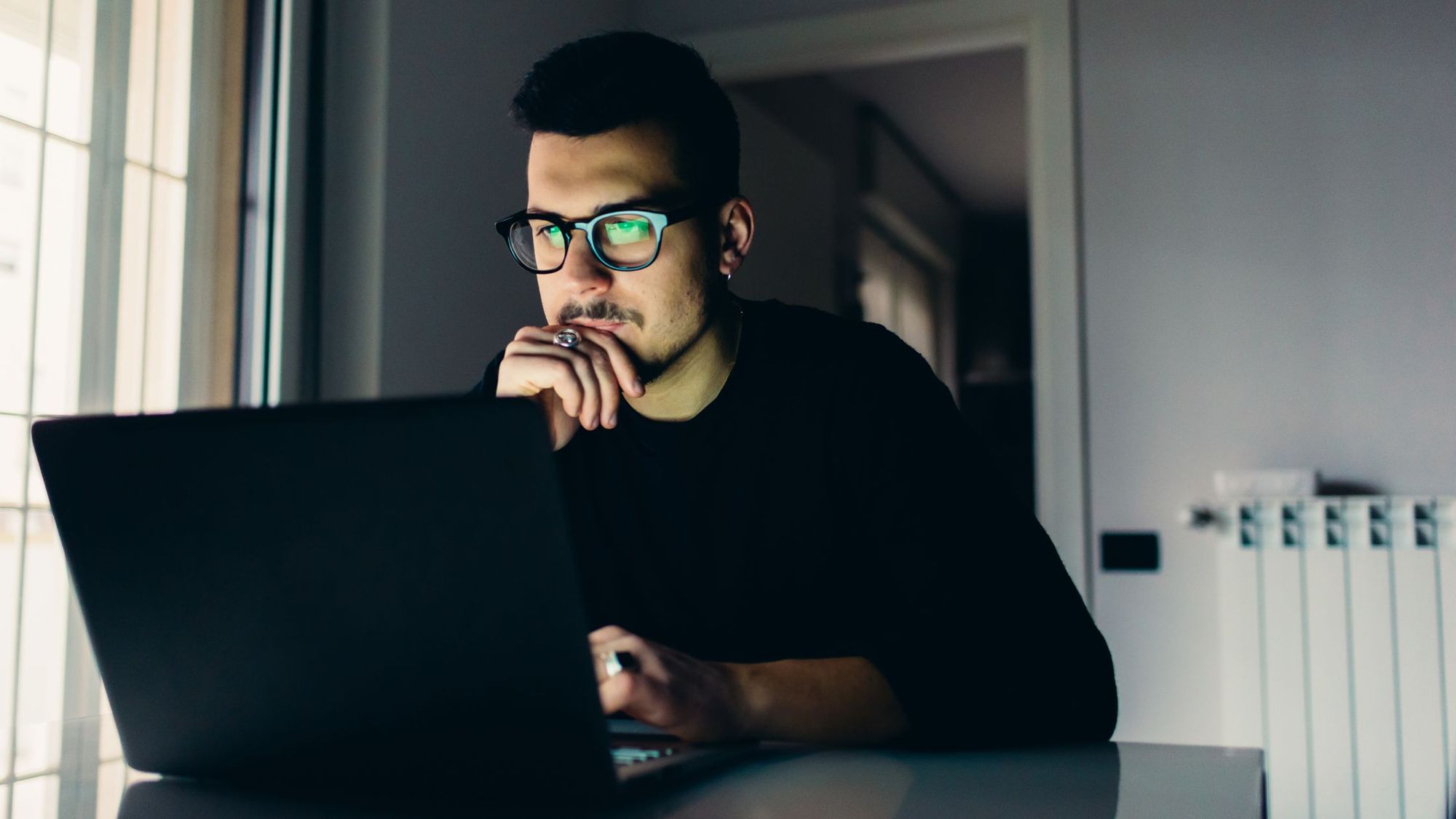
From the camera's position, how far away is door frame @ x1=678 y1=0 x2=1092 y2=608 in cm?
249

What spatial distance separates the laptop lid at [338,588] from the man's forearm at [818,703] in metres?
0.24

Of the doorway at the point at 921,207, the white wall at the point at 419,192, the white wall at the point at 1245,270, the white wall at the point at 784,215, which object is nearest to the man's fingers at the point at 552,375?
the white wall at the point at 419,192

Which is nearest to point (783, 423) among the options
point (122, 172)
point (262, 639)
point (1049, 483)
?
point (262, 639)

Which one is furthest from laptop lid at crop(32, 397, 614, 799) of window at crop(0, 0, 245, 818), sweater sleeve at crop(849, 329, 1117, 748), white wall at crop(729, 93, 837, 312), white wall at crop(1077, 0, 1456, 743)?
white wall at crop(729, 93, 837, 312)

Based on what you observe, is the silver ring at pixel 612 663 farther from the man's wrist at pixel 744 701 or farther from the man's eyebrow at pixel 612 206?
the man's eyebrow at pixel 612 206

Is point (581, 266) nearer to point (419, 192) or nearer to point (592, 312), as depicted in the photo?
point (592, 312)

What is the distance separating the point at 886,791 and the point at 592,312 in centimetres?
62

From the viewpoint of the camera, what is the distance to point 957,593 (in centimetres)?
98

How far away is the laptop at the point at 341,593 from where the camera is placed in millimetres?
546

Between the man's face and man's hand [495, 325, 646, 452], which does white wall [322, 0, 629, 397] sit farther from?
man's hand [495, 325, 646, 452]

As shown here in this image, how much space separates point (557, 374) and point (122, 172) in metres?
1.04

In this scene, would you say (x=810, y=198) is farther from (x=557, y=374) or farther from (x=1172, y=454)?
(x=557, y=374)

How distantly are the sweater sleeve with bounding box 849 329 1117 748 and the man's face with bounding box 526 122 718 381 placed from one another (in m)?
0.21

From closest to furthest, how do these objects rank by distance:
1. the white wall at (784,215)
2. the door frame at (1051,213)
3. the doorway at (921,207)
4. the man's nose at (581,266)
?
the man's nose at (581,266) < the door frame at (1051,213) < the white wall at (784,215) < the doorway at (921,207)
